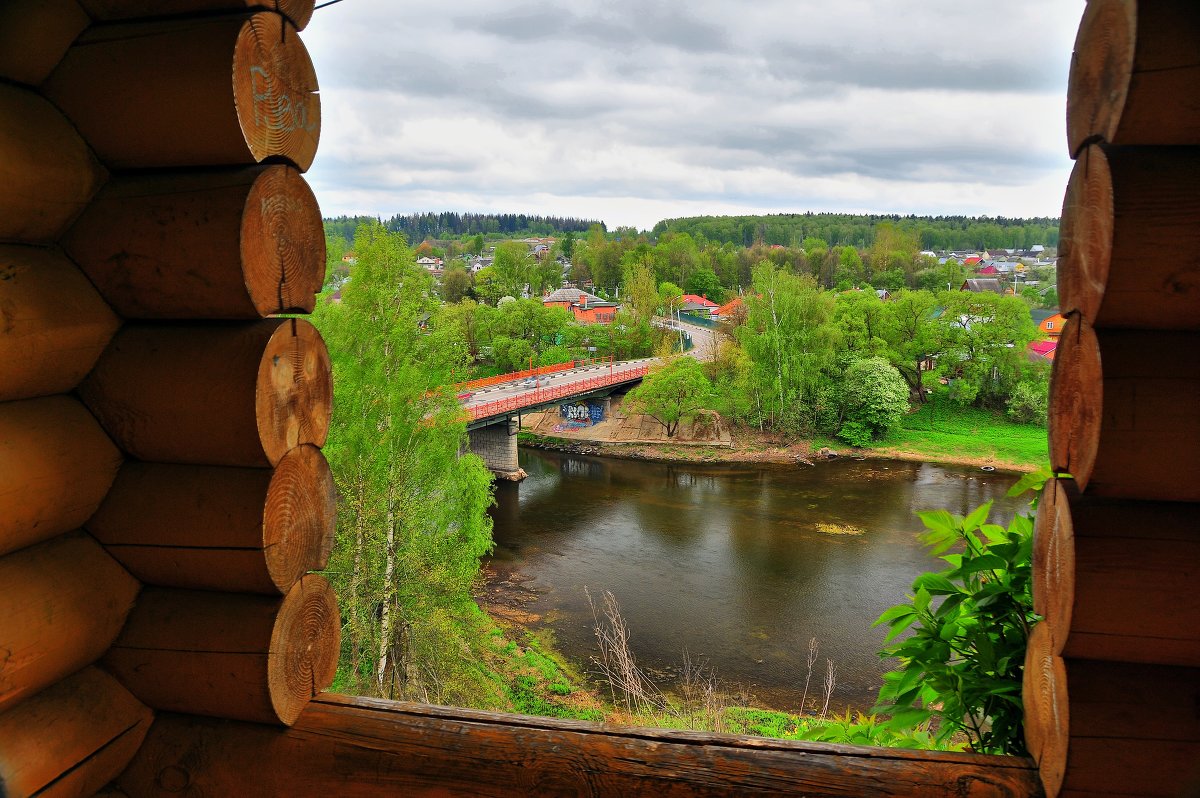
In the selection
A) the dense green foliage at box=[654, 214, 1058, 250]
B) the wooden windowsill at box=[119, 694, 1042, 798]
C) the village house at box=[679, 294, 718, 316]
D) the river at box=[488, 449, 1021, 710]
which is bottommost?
the river at box=[488, 449, 1021, 710]

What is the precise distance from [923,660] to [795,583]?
1089 cm

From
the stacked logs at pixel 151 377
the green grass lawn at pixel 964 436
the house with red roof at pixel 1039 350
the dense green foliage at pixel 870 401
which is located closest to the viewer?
the stacked logs at pixel 151 377

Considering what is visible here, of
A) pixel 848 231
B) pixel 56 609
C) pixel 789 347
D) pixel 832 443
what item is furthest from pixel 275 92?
pixel 848 231

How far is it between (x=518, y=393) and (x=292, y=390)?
20.2m

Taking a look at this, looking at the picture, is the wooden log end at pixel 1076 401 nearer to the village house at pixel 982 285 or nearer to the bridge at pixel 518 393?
the bridge at pixel 518 393

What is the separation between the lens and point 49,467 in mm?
1489

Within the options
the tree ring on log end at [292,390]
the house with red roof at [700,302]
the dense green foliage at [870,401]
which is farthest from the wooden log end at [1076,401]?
the house with red roof at [700,302]

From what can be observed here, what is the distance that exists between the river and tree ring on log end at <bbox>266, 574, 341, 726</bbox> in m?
7.81

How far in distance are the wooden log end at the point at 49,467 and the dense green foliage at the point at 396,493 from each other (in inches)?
225

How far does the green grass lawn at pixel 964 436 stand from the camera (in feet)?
64.0

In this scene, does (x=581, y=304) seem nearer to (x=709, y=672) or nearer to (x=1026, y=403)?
(x=1026, y=403)

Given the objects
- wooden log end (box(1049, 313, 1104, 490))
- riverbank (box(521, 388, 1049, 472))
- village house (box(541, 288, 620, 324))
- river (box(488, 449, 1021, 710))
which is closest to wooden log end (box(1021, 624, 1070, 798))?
wooden log end (box(1049, 313, 1104, 490))

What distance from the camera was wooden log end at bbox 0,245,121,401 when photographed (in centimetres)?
141

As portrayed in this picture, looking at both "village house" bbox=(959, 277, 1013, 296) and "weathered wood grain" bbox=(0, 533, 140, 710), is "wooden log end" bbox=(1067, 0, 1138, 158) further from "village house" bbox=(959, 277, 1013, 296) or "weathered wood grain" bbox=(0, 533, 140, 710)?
"village house" bbox=(959, 277, 1013, 296)
